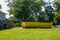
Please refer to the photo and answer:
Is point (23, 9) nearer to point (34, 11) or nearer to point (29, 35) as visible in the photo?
point (34, 11)

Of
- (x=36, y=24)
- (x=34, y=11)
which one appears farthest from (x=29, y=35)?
(x=34, y=11)

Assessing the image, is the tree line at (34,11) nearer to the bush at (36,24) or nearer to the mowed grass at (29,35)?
the bush at (36,24)

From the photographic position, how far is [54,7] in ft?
223

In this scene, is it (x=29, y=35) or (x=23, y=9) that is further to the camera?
(x=23, y=9)

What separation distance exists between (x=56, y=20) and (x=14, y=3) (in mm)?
15102

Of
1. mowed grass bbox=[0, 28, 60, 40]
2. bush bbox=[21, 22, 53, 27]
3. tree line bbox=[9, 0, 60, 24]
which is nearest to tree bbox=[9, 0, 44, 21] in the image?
tree line bbox=[9, 0, 60, 24]

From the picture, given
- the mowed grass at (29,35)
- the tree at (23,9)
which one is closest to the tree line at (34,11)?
the tree at (23,9)

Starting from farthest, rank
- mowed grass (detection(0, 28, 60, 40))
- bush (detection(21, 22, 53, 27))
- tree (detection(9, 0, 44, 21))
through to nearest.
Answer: tree (detection(9, 0, 44, 21))
bush (detection(21, 22, 53, 27))
mowed grass (detection(0, 28, 60, 40))

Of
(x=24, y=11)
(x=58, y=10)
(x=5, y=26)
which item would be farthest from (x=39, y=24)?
(x=58, y=10)

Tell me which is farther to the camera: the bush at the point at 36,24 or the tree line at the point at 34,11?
the tree line at the point at 34,11

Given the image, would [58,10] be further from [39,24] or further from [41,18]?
[39,24]

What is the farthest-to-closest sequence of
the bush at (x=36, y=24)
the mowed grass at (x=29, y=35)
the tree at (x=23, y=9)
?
the tree at (x=23, y=9) < the bush at (x=36, y=24) < the mowed grass at (x=29, y=35)

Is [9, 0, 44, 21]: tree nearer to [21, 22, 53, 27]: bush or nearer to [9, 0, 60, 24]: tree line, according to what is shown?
[9, 0, 60, 24]: tree line

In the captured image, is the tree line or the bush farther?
the tree line
